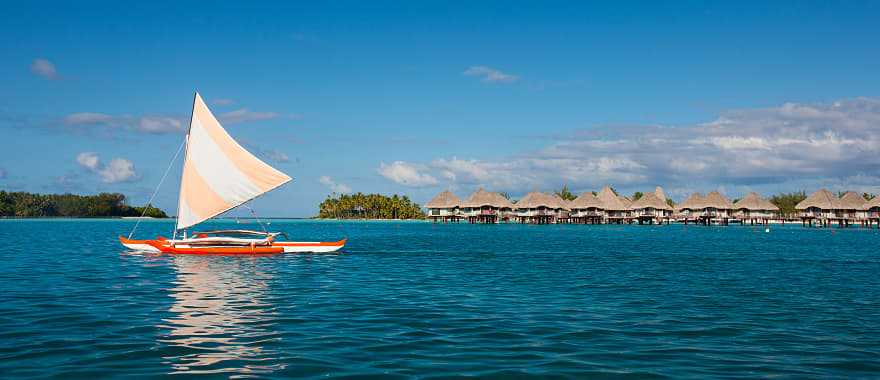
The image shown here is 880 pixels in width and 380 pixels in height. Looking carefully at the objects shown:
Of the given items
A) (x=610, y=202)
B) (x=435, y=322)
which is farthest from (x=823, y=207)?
(x=435, y=322)

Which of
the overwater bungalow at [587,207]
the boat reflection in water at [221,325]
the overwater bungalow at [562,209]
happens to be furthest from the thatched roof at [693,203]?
the boat reflection in water at [221,325]

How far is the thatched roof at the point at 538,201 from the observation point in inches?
5022

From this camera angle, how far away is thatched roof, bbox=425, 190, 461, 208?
5305 inches

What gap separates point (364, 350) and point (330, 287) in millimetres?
10196

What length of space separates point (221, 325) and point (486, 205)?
116 meters

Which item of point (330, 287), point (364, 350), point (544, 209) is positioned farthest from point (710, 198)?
point (364, 350)

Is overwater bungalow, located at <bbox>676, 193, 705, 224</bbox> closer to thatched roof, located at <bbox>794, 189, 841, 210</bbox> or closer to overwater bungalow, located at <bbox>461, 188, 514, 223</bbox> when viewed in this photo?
thatched roof, located at <bbox>794, 189, 841, 210</bbox>

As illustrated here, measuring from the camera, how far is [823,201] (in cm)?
11050

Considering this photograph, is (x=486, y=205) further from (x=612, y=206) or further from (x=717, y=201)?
(x=717, y=201)

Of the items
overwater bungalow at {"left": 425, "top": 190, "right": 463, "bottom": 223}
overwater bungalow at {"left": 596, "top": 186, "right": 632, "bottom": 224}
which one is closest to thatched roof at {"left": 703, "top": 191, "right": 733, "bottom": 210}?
overwater bungalow at {"left": 596, "top": 186, "right": 632, "bottom": 224}

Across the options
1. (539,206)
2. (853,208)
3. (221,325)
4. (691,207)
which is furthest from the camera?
(539,206)

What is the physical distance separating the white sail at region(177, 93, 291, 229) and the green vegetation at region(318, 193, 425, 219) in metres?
150

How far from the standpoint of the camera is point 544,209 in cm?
12888

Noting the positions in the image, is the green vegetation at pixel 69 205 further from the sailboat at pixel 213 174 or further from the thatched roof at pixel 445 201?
the sailboat at pixel 213 174
